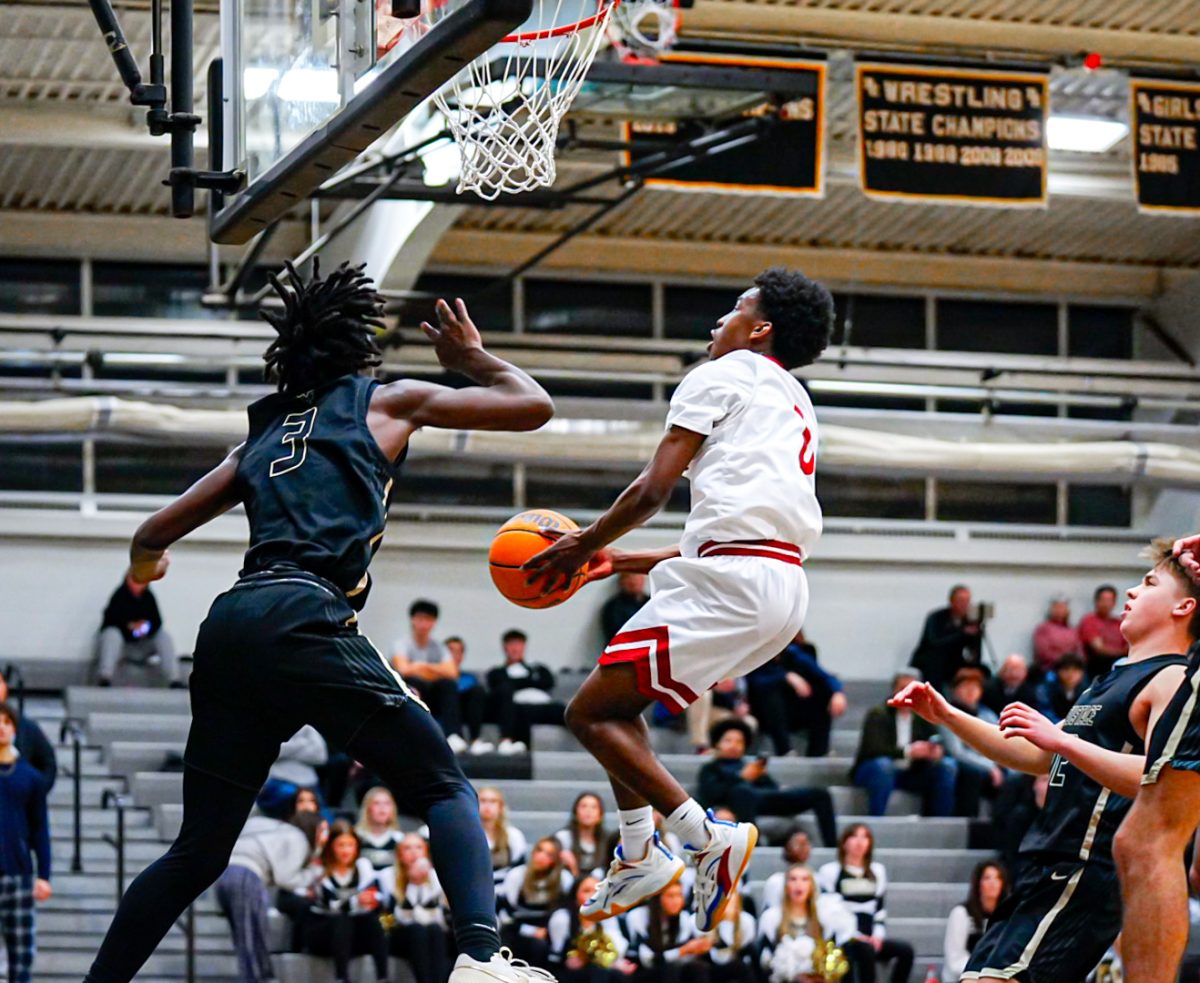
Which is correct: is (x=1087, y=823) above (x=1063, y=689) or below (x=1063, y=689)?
above

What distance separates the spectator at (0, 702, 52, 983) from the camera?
39.1ft

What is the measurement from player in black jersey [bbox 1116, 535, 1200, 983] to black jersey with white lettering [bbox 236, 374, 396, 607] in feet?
7.03

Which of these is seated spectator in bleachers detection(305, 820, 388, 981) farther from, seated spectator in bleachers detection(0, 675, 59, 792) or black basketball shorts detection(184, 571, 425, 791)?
black basketball shorts detection(184, 571, 425, 791)

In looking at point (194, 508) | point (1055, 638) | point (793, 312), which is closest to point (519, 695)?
point (1055, 638)

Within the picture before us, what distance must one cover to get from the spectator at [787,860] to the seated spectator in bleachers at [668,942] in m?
0.61

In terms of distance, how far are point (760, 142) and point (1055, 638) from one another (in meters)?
7.05

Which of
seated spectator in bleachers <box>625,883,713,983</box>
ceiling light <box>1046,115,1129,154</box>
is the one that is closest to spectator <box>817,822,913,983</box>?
seated spectator in bleachers <box>625,883,713,983</box>

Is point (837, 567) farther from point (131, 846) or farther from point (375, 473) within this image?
point (375, 473)

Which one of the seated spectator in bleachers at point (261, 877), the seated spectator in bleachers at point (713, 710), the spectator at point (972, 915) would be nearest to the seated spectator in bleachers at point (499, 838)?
the seated spectator in bleachers at point (261, 877)

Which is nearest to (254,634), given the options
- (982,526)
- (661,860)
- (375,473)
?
(375,473)

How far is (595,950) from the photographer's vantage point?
12.8 m

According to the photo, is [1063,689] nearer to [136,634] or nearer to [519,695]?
[519,695]

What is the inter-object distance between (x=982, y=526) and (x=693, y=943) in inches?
322

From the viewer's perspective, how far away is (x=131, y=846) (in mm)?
14695
